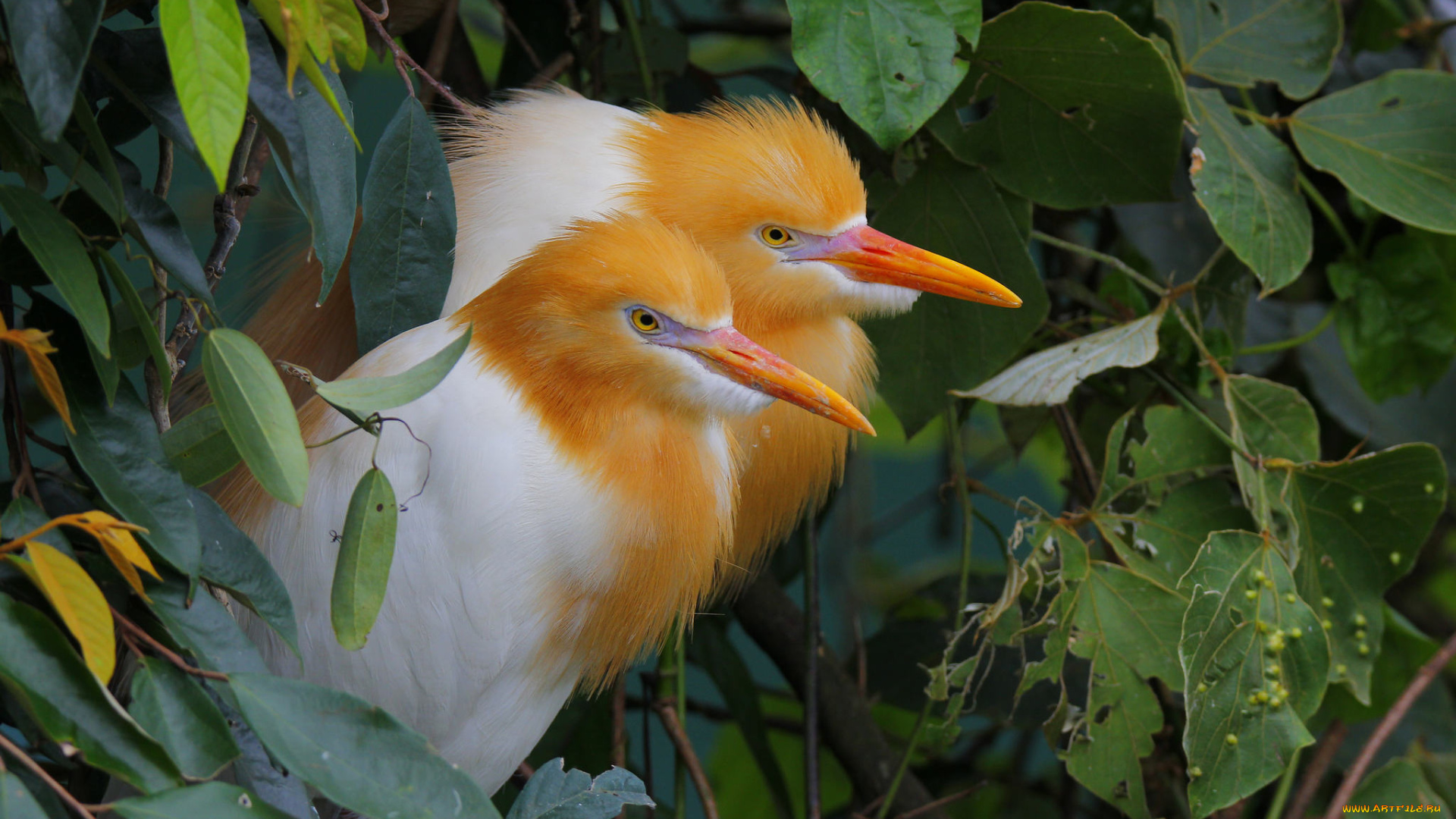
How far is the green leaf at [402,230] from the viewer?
2.64 ft

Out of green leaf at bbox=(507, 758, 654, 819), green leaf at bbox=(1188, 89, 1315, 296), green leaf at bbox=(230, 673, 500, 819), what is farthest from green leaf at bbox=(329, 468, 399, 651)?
green leaf at bbox=(1188, 89, 1315, 296)

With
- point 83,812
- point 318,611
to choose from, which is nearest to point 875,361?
point 318,611

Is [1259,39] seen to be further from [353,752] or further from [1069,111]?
[353,752]

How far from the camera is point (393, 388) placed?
0.54 meters

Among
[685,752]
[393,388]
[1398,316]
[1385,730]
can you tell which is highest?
[393,388]

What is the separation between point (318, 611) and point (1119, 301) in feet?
2.94

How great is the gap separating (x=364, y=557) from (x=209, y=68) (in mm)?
245

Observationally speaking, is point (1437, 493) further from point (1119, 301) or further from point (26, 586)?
point (26, 586)

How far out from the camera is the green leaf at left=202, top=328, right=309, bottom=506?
526mm

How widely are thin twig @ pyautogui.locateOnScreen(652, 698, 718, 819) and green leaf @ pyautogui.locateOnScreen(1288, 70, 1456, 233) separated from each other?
81 centimetres

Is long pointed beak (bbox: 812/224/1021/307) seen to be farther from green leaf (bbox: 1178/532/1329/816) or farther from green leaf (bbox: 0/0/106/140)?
green leaf (bbox: 0/0/106/140)

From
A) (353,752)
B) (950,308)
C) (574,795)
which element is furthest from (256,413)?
(950,308)

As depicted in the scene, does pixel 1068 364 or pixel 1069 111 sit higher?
pixel 1069 111

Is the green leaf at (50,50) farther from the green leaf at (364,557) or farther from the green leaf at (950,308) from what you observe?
the green leaf at (950,308)
